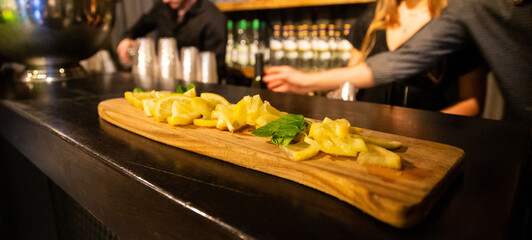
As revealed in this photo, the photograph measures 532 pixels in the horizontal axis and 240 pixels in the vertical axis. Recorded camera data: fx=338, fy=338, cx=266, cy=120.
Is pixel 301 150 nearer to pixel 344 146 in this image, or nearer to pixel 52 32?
pixel 344 146

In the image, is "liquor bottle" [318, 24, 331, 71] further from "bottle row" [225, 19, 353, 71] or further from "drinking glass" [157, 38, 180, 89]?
"drinking glass" [157, 38, 180, 89]

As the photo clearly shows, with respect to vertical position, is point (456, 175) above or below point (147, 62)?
below

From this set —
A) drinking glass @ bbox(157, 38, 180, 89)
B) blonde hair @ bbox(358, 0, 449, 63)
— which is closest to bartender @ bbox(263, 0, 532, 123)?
blonde hair @ bbox(358, 0, 449, 63)

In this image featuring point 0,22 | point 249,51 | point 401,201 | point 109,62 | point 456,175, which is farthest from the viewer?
point 249,51

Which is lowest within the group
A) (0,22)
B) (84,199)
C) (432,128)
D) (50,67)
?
(84,199)

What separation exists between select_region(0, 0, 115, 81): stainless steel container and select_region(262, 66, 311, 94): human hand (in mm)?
761

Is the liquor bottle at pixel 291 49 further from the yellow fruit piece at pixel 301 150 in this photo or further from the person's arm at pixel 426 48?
the yellow fruit piece at pixel 301 150

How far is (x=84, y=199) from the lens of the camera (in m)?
0.63

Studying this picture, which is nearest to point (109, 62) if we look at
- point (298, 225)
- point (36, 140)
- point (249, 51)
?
point (249, 51)

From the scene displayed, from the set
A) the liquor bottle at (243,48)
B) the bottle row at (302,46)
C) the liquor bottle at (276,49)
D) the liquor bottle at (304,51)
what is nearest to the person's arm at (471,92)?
the bottle row at (302,46)

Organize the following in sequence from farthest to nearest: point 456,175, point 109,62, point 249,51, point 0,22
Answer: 1. point 249,51
2. point 109,62
3. point 0,22
4. point 456,175

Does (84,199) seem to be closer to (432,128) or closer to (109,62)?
(432,128)

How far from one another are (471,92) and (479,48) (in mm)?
575

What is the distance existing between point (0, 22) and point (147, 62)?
0.79 m
